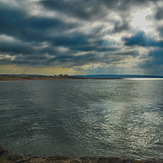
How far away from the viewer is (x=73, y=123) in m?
18.2

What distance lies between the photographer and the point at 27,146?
11.5 m

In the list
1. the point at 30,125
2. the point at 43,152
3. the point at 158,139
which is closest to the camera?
the point at 43,152

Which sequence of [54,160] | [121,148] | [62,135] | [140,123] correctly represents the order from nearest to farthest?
[54,160] < [121,148] < [62,135] < [140,123]

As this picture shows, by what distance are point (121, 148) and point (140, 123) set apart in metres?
8.38

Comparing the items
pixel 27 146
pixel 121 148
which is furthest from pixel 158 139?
pixel 27 146

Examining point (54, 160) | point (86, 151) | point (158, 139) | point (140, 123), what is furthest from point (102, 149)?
point (140, 123)

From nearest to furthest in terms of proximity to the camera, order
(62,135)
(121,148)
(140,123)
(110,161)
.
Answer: (110,161) → (121,148) → (62,135) → (140,123)

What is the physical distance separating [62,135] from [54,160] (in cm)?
575

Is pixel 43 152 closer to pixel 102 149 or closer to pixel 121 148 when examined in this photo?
pixel 102 149

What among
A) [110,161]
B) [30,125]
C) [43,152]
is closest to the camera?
[110,161]

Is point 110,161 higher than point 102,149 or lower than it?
higher

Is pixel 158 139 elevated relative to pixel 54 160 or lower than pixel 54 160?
lower

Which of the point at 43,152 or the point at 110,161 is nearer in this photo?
the point at 110,161

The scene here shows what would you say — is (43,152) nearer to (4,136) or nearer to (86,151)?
(86,151)
